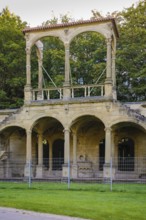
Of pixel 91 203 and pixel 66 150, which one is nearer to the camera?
pixel 91 203

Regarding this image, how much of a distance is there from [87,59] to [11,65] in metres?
7.31

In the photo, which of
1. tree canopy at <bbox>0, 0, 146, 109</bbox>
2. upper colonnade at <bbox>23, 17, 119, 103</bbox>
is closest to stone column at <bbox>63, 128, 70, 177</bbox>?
upper colonnade at <bbox>23, 17, 119, 103</bbox>

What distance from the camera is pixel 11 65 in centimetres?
3691

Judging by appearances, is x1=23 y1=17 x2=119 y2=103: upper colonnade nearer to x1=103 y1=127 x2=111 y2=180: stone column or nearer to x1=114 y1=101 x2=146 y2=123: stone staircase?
x1=114 y1=101 x2=146 y2=123: stone staircase

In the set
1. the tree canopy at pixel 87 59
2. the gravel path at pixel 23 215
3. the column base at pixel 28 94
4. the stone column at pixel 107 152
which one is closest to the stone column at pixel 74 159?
the stone column at pixel 107 152

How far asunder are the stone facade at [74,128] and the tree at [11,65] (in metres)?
6.97

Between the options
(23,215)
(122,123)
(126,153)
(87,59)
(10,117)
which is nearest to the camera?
(23,215)

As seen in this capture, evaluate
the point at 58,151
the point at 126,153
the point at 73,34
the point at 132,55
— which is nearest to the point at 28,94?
the point at 73,34

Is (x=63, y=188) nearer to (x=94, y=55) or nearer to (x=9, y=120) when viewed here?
(x=9, y=120)

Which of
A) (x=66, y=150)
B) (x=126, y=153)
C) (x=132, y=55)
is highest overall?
(x=132, y=55)

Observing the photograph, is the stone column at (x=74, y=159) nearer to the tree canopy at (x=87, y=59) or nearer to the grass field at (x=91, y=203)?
the grass field at (x=91, y=203)

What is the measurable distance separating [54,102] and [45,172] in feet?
18.9

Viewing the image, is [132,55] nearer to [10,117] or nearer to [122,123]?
[122,123]

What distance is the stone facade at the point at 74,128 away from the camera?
83.3 ft
